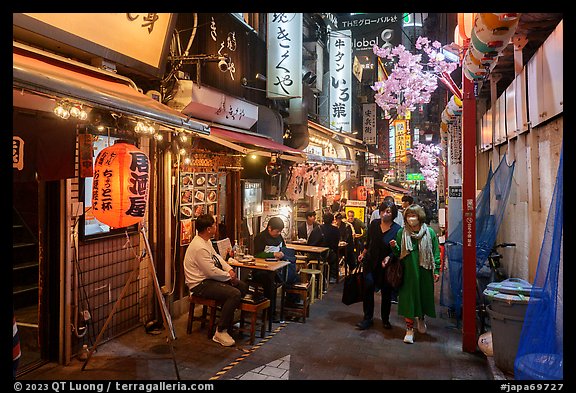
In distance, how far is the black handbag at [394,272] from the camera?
27.7 feet

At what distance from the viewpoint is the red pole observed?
760cm

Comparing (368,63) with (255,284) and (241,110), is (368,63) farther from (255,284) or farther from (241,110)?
(255,284)

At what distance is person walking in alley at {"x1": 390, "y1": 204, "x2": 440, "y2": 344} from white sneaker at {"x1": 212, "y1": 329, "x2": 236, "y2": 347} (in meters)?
3.59

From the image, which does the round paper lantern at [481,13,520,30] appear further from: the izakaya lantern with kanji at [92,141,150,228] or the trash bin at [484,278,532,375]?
the izakaya lantern with kanji at [92,141,150,228]

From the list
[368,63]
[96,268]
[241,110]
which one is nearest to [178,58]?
[241,110]

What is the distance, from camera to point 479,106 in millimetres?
14656

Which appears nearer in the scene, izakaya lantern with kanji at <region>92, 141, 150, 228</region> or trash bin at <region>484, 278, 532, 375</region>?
trash bin at <region>484, 278, 532, 375</region>

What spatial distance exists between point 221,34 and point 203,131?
16.7ft

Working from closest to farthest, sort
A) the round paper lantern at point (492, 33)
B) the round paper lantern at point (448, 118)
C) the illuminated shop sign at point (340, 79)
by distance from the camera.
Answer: the round paper lantern at point (492, 33)
the round paper lantern at point (448, 118)
the illuminated shop sign at point (340, 79)

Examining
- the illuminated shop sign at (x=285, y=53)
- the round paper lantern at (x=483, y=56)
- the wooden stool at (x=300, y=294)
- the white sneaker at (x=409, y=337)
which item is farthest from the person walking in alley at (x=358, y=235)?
the round paper lantern at (x=483, y=56)

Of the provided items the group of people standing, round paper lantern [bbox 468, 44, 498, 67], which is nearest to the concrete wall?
round paper lantern [bbox 468, 44, 498, 67]

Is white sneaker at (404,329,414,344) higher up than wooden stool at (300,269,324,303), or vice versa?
wooden stool at (300,269,324,303)

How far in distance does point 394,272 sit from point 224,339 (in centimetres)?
380

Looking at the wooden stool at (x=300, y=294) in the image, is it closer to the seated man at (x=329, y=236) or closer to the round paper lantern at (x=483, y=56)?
the seated man at (x=329, y=236)
